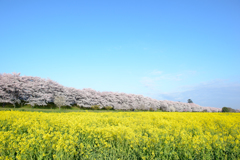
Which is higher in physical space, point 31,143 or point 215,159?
point 31,143

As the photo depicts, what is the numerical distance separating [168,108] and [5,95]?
65695 millimetres

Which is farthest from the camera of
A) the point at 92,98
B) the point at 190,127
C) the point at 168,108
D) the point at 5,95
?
the point at 168,108

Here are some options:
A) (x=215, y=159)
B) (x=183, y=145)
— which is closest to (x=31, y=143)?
(x=183, y=145)

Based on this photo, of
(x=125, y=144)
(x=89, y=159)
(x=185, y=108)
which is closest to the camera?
(x=89, y=159)

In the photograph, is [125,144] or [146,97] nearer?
[125,144]

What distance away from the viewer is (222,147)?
16.1ft

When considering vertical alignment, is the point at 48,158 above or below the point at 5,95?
below

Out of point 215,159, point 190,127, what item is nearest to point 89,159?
point 215,159

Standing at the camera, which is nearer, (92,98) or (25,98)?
(25,98)

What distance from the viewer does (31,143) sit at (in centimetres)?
496

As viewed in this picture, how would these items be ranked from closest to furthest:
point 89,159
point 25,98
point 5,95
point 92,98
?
point 89,159 < point 5,95 < point 25,98 < point 92,98

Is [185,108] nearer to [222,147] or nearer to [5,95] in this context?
[5,95]

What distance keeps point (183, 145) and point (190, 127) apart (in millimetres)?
4008

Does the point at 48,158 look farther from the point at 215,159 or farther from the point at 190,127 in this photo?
the point at 190,127
